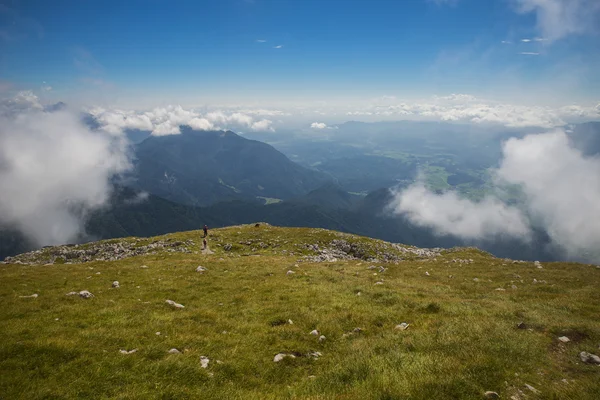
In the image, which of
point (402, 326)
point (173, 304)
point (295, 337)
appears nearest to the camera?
point (295, 337)

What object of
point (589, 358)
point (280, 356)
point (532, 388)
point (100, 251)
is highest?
point (532, 388)

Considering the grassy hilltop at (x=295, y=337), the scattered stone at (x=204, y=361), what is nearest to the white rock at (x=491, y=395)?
the grassy hilltop at (x=295, y=337)

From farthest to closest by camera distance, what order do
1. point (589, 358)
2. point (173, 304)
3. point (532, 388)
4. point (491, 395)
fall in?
point (173, 304)
point (589, 358)
point (532, 388)
point (491, 395)

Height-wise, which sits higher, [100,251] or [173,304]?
[173,304]

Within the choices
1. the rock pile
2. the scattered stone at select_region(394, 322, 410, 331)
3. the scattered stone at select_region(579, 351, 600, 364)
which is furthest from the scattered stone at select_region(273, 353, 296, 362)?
the rock pile

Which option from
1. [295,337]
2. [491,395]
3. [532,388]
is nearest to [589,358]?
[532,388]

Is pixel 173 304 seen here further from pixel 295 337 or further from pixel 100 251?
pixel 100 251

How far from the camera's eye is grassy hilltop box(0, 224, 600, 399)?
8555mm

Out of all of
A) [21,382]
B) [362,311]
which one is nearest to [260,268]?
[362,311]

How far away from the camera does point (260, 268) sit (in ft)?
97.2

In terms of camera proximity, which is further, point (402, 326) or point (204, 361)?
point (402, 326)

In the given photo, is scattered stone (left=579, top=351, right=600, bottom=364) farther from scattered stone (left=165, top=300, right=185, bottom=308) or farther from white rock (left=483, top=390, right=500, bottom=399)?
scattered stone (left=165, top=300, right=185, bottom=308)

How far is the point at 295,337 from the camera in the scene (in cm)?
1358

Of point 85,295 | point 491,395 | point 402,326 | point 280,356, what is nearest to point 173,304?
point 85,295
